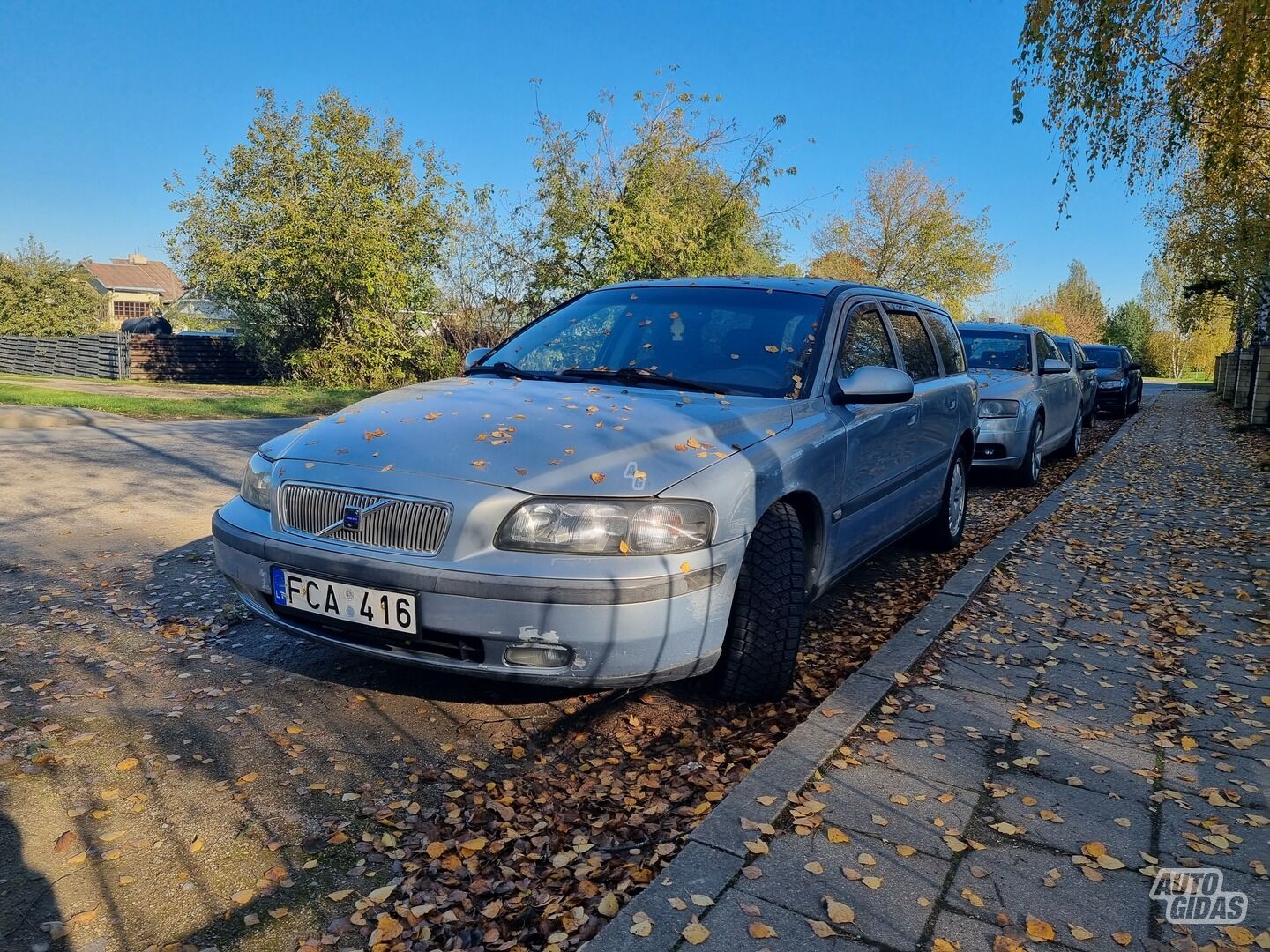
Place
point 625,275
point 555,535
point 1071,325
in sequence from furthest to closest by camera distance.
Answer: point 1071,325 < point 625,275 < point 555,535

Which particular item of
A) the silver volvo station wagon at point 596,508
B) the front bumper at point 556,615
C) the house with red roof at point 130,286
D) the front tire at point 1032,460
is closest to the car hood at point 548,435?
the silver volvo station wagon at point 596,508

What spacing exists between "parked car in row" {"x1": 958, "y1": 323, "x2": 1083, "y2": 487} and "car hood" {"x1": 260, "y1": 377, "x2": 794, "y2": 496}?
17.9ft

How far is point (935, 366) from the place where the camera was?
5.66m

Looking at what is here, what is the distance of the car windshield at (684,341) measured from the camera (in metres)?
3.95

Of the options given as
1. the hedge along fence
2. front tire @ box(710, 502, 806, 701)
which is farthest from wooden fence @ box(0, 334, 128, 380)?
front tire @ box(710, 502, 806, 701)

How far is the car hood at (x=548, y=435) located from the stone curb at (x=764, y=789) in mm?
988

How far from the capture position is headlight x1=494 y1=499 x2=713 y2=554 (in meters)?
2.80

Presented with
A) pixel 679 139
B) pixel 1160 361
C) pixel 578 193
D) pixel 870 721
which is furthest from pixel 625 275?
pixel 1160 361

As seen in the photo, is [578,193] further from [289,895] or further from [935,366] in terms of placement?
[289,895]

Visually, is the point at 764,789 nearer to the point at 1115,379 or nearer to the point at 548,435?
the point at 548,435

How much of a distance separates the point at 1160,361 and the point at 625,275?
2626 inches

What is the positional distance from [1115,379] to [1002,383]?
13034 mm

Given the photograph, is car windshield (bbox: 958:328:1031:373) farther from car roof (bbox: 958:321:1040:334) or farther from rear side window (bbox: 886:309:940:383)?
rear side window (bbox: 886:309:940:383)

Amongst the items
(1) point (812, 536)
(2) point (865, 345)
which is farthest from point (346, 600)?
(2) point (865, 345)
